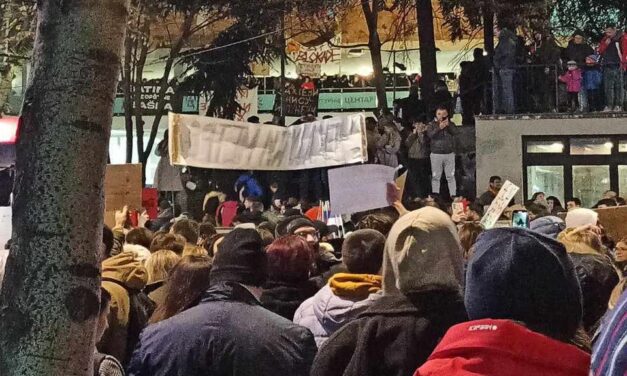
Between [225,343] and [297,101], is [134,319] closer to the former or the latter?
[225,343]

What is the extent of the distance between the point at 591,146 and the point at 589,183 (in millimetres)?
783

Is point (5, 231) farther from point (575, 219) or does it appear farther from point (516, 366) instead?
point (516, 366)

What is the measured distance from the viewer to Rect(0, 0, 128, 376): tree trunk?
2547mm

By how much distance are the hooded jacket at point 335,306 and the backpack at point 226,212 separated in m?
9.45

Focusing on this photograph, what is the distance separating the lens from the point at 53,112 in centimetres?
265

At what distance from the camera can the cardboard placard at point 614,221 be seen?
9141mm

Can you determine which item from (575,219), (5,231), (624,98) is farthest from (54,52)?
(624,98)

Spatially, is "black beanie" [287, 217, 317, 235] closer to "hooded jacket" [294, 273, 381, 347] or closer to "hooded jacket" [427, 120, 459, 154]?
"hooded jacket" [294, 273, 381, 347]

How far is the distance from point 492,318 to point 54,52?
1.51m

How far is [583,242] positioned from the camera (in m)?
5.61

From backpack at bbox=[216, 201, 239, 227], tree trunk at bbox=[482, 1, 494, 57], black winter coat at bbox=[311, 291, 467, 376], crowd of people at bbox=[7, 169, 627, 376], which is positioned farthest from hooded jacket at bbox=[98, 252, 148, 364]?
tree trunk at bbox=[482, 1, 494, 57]

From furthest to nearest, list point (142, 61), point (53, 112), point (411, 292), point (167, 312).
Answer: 1. point (142, 61)
2. point (167, 312)
3. point (411, 292)
4. point (53, 112)

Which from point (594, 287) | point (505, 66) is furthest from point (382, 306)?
point (505, 66)

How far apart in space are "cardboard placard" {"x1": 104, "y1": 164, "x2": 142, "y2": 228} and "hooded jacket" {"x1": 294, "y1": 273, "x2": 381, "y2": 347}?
6.76 m
